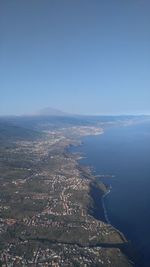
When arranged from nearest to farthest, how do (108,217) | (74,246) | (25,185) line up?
(74,246) → (108,217) → (25,185)

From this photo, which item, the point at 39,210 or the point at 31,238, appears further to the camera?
the point at 39,210

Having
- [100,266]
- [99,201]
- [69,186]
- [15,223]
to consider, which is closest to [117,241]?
[100,266]

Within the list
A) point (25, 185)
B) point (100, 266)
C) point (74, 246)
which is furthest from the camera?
point (25, 185)

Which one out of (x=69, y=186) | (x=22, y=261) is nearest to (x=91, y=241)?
(x=22, y=261)

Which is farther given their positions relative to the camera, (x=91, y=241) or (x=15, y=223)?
(x=15, y=223)

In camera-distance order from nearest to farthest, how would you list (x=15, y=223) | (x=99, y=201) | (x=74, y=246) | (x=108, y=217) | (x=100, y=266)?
(x=100, y=266) → (x=74, y=246) → (x=15, y=223) → (x=108, y=217) → (x=99, y=201)

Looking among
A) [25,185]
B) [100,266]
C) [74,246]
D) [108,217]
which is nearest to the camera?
[100,266]

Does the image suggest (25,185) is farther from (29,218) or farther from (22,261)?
(22,261)

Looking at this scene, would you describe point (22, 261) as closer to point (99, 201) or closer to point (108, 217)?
point (108, 217)
